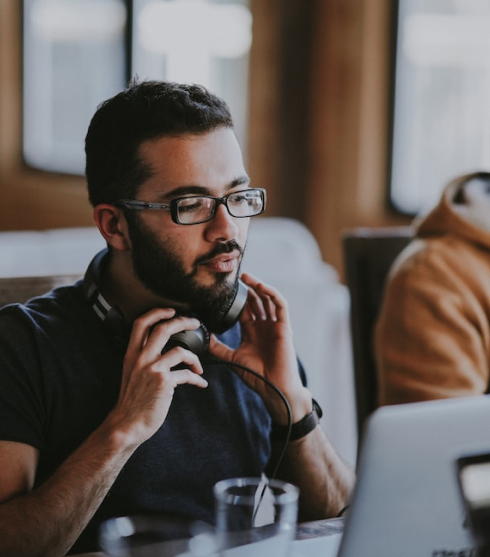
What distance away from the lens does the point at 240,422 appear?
146 centimetres

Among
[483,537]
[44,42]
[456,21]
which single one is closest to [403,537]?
[483,537]

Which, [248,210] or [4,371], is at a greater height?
[248,210]

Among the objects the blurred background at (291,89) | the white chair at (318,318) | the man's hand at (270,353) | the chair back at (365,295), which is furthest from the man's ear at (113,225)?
the blurred background at (291,89)

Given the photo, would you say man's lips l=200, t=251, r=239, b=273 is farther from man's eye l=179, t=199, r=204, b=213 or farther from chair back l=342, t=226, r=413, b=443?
chair back l=342, t=226, r=413, b=443

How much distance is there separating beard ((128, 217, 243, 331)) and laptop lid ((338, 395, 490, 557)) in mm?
550

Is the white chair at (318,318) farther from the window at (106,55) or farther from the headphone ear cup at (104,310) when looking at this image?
the window at (106,55)

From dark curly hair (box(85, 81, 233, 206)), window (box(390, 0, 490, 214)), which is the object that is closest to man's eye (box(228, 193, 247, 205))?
dark curly hair (box(85, 81, 233, 206))

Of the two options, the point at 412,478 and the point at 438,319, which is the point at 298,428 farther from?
the point at 412,478

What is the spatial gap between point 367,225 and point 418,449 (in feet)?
11.8

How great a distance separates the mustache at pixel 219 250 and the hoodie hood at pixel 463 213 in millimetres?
737

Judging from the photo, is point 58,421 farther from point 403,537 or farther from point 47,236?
point 47,236

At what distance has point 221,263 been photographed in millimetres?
1363

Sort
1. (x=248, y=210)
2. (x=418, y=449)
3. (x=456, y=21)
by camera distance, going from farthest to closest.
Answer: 1. (x=456, y=21)
2. (x=248, y=210)
3. (x=418, y=449)

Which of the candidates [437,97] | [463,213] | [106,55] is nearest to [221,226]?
Answer: [463,213]
